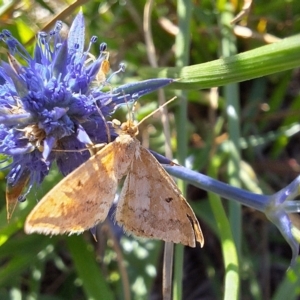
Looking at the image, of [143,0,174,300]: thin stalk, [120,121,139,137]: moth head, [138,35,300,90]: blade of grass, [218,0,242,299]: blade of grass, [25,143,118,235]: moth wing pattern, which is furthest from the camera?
[218,0,242,299]: blade of grass

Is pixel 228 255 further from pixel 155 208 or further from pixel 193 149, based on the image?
pixel 193 149

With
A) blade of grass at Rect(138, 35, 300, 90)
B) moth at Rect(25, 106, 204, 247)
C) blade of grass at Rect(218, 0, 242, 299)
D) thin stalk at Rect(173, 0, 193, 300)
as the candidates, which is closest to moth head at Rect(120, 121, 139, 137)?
moth at Rect(25, 106, 204, 247)

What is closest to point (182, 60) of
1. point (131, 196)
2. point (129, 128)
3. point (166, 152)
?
point (166, 152)

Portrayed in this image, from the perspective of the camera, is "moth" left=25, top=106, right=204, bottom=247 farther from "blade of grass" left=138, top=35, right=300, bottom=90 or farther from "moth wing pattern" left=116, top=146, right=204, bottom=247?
"blade of grass" left=138, top=35, right=300, bottom=90

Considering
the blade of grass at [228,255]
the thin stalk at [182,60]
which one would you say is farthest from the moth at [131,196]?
the thin stalk at [182,60]

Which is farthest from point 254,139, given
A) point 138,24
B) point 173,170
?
point 173,170

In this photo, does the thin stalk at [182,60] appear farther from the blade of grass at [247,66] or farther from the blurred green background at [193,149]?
the blade of grass at [247,66]
